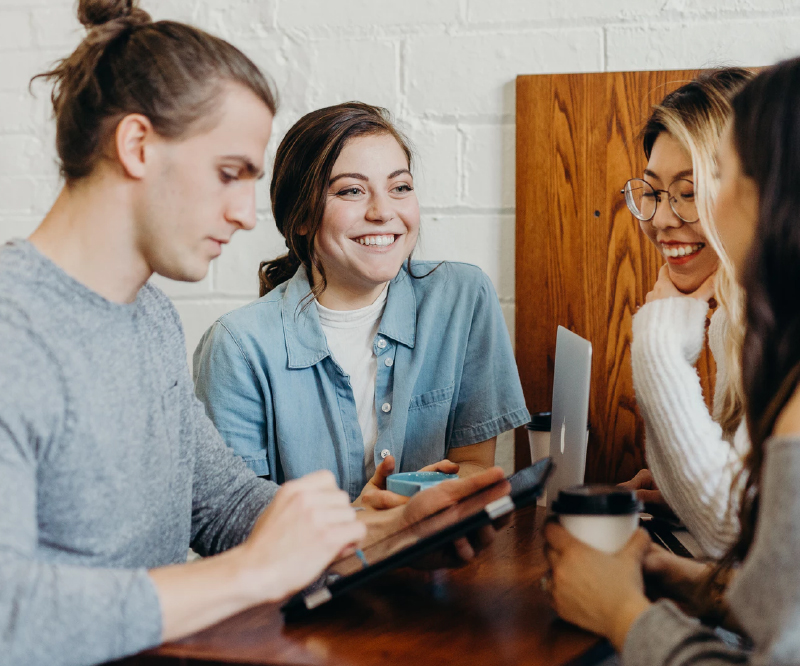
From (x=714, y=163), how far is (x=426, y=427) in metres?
0.67

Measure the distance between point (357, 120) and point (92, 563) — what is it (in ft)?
3.06

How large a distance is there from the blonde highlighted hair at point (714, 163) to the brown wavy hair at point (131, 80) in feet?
2.39

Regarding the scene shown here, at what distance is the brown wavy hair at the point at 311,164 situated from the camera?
1450 mm

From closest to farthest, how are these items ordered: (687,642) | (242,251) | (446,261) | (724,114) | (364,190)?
(687,642) → (724,114) → (364,190) → (446,261) → (242,251)

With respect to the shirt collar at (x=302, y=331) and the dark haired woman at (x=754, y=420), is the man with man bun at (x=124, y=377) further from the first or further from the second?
the shirt collar at (x=302, y=331)

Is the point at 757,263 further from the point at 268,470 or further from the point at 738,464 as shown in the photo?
the point at 268,470

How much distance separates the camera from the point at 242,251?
178 centimetres

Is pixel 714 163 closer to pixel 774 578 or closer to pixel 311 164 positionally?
pixel 311 164

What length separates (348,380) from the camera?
145cm

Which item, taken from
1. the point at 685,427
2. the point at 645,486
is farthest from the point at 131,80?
the point at 645,486

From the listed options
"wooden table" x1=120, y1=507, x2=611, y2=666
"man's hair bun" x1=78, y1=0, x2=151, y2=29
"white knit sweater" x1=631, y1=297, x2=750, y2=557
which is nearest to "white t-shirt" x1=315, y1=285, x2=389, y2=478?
"white knit sweater" x1=631, y1=297, x2=750, y2=557

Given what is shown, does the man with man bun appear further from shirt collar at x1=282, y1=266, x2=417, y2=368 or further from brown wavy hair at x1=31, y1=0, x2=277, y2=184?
shirt collar at x1=282, y1=266, x2=417, y2=368

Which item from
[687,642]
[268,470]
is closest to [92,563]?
[687,642]

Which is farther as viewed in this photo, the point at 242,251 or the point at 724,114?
the point at 242,251
